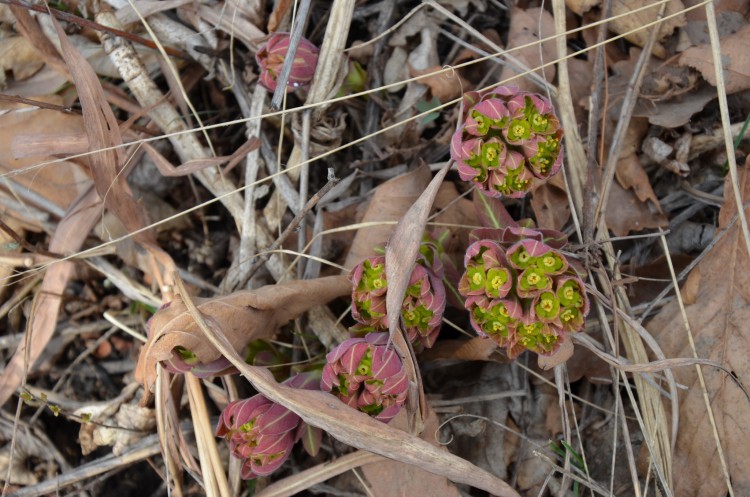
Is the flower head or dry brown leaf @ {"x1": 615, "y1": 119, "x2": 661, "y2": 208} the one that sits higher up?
dry brown leaf @ {"x1": 615, "y1": 119, "x2": 661, "y2": 208}

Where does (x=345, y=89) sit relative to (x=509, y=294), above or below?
above

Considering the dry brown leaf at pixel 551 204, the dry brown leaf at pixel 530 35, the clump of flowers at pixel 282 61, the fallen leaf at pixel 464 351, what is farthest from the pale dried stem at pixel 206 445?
the dry brown leaf at pixel 530 35

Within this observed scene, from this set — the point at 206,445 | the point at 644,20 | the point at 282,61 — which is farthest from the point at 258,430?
the point at 644,20

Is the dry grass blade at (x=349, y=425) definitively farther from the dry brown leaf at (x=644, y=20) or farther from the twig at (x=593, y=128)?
the dry brown leaf at (x=644, y=20)

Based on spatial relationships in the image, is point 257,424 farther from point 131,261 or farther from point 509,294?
point 131,261

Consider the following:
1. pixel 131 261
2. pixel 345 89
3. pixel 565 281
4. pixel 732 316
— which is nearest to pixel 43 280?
pixel 131 261

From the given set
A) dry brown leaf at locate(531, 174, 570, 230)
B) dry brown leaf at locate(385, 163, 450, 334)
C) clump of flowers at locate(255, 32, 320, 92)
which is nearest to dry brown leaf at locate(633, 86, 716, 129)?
dry brown leaf at locate(531, 174, 570, 230)

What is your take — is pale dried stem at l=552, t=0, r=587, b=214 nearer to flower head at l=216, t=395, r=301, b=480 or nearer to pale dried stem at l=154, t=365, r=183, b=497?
flower head at l=216, t=395, r=301, b=480
